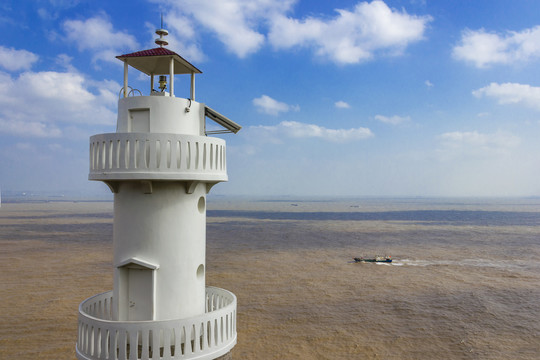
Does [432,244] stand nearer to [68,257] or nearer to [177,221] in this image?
[68,257]

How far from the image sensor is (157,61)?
8836 millimetres

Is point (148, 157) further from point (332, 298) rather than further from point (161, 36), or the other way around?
point (332, 298)

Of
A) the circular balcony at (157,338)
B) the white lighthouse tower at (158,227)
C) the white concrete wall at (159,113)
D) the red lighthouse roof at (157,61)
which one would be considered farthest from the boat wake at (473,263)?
the white concrete wall at (159,113)

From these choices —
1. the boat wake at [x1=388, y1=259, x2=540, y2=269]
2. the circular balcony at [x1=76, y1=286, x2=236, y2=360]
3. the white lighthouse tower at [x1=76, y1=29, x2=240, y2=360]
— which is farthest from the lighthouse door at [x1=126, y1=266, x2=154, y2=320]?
the boat wake at [x1=388, y1=259, x2=540, y2=269]

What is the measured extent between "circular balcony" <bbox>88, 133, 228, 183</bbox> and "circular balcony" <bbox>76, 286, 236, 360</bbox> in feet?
8.70

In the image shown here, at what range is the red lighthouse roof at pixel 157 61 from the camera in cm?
841

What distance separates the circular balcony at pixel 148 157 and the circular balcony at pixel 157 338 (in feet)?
8.70

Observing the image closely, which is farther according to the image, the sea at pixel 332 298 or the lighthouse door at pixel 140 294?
the sea at pixel 332 298

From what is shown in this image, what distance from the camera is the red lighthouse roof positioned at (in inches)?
331

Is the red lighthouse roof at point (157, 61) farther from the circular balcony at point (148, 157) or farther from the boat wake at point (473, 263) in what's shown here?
the boat wake at point (473, 263)

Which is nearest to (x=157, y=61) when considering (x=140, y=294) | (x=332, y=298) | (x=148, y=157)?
(x=148, y=157)

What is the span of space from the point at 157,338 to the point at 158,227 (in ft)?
6.71

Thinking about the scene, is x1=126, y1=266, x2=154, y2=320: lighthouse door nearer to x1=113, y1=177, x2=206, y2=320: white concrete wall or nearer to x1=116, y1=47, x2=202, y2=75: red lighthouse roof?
x1=113, y1=177, x2=206, y2=320: white concrete wall

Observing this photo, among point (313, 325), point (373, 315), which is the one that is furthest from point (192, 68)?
point (373, 315)
